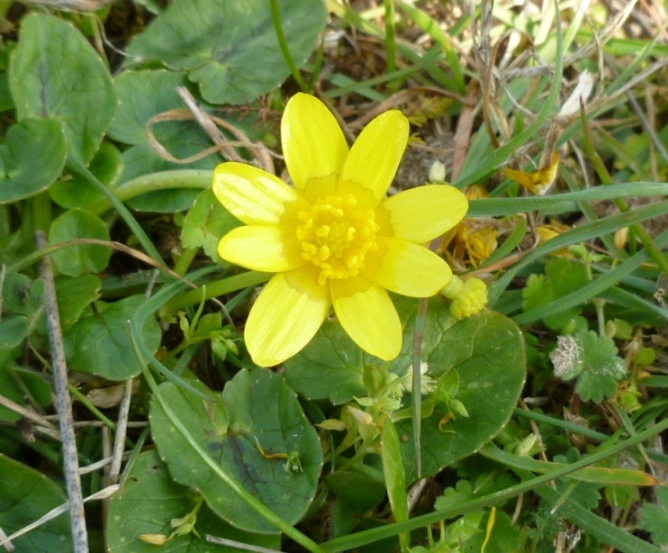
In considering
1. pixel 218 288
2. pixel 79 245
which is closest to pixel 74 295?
pixel 79 245

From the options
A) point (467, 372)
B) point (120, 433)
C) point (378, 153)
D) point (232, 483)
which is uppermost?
point (378, 153)

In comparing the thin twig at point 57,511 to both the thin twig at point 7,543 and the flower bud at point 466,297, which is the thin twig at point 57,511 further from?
the flower bud at point 466,297

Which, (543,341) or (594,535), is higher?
(543,341)

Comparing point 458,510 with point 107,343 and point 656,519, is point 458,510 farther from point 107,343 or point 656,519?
point 107,343

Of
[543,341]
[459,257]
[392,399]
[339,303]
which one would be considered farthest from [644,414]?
[339,303]

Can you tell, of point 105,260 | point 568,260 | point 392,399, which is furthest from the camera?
point 568,260

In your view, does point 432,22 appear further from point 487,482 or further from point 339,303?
point 487,482

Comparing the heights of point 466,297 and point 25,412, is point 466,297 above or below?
above
